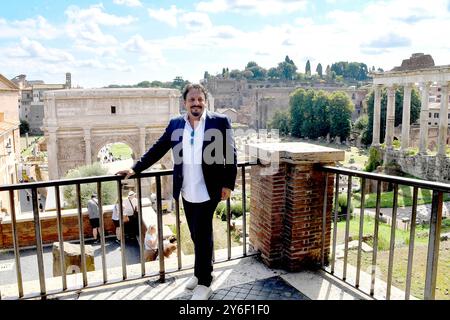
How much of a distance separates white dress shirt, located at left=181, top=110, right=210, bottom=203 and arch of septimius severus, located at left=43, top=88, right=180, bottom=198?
81.1 ft

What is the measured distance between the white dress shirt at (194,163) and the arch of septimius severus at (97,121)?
81.1ft

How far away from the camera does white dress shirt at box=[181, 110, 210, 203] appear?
11.5 feet

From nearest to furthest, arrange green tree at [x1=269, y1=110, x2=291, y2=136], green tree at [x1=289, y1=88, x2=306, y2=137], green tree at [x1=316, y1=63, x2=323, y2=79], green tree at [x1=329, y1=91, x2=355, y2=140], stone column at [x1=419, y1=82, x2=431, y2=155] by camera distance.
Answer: stone column at [x1=419, y1=82, x2=431, y2=155] < green tree at [x1=329, y1=91, x2=355, y2=140] < green tree at [x1=289, y1=88, x2=306, y2=137] < green tree at [x1=269, y1=110, x2=291, y2=136] < green tree at [x1=316, y1=63, x2=323, y2=79]

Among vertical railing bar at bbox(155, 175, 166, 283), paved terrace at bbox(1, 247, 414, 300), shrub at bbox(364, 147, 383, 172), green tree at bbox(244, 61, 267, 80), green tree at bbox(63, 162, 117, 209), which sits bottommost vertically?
shrub at bbox(364, 147, 383, 172)

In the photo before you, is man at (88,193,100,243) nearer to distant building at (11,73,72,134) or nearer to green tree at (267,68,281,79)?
distant building at (11,73,72,134)

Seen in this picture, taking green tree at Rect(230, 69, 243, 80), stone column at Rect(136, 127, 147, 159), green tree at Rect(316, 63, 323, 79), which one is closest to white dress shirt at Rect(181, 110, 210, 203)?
stone column at Rect(136, 127, 147, 159)

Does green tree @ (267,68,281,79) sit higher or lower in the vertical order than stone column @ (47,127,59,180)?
higher

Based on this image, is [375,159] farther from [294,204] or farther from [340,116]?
[294,204]

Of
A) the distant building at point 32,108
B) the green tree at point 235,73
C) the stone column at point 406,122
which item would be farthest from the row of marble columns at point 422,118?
the green tree at point 235,73

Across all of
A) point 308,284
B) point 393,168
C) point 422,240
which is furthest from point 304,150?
point 393,168

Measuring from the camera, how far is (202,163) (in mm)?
3502

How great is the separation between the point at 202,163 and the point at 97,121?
2722cm

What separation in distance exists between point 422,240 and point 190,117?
14.4 metres
